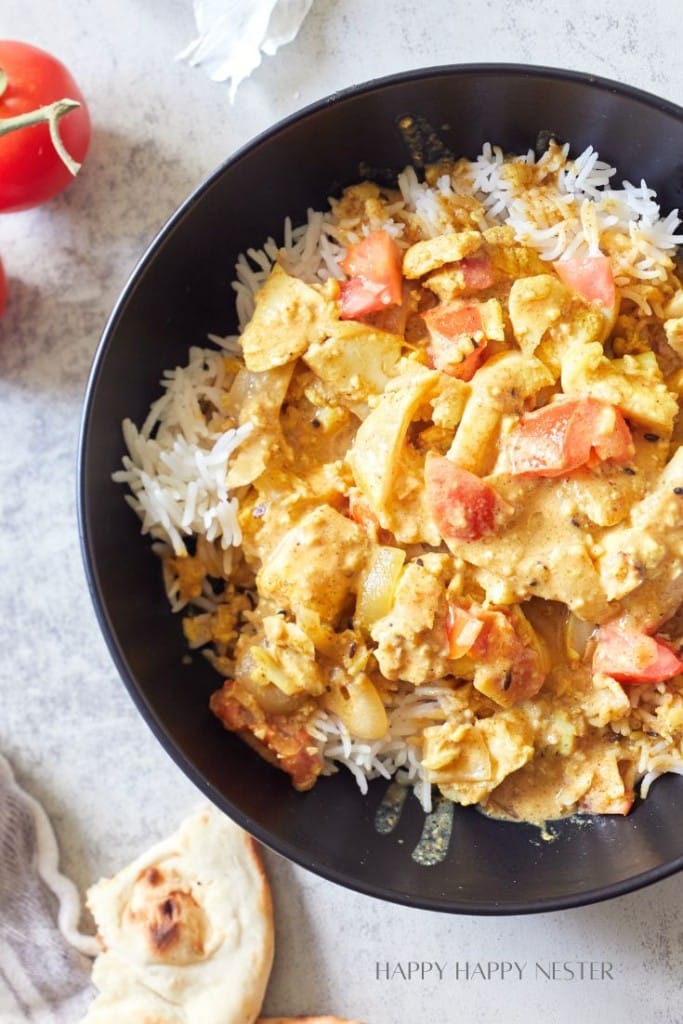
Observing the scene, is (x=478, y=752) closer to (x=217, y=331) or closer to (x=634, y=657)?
(x=634, y=657)

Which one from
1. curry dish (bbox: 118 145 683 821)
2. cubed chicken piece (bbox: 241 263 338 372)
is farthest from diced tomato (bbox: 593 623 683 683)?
cubed chicken piece (bbox: 241 263 338 372)

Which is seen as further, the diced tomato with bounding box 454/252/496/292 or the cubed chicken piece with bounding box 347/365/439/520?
the diced tomato with bounding box 454/252/496/292

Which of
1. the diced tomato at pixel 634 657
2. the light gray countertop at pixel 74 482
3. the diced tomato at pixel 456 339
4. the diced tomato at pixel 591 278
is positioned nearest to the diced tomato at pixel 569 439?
the diced tomato at pixel 456 339

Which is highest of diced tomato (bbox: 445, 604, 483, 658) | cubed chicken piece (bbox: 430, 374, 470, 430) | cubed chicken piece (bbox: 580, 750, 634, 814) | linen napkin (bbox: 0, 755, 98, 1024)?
cubed chicken piece (bbox: 430, 374, 470, 430)

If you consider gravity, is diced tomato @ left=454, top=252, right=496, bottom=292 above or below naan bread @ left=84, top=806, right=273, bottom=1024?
above

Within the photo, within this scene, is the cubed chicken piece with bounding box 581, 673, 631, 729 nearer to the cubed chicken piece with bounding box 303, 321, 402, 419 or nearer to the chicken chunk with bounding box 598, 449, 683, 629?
the chicken chunk with bounding box 598, 449, 683, 629

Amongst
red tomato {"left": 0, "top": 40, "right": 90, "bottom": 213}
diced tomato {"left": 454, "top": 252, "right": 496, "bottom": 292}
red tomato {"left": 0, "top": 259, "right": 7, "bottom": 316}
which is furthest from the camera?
red tomato {"left": 0, "top": 259, "right": 7, "bottom": 316}
